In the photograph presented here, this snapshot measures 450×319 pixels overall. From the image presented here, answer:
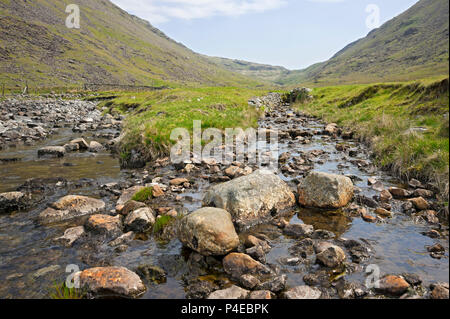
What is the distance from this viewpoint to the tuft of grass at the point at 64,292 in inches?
192

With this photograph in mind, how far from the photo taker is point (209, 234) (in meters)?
6.02

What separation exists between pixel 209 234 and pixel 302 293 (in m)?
2.21

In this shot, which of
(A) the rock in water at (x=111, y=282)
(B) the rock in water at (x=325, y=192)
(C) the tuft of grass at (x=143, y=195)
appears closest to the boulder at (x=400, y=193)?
(B) the rock in water at (x=325, y=192)

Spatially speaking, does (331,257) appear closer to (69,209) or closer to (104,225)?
(104,225)

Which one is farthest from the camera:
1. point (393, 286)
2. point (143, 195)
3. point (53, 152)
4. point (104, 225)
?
point (53, 152)

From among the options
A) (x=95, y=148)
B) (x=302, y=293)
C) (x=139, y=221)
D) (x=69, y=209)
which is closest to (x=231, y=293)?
(x=302, y=293)

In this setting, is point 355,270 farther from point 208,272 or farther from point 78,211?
point 78,211

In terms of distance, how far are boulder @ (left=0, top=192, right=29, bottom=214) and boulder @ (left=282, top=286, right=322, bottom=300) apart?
9030 mm

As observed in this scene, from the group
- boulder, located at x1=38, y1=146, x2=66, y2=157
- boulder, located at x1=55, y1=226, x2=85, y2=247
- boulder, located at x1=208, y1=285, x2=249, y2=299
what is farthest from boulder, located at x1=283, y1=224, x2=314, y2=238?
boulder, located at x1=38, y1=146, x2=66, y2=157

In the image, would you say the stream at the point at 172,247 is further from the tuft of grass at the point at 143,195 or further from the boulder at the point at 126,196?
the tuft of grass at the point at 143,195

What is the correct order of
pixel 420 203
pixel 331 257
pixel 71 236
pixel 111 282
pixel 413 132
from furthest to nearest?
pixel 413 132 → pixel 420 203 → pixel 71 236 → pixel 331 257 → pixel 111 282

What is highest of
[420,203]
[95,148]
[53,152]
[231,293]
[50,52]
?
[50,52]

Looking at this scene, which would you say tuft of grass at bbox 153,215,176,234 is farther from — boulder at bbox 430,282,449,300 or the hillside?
the hillside
